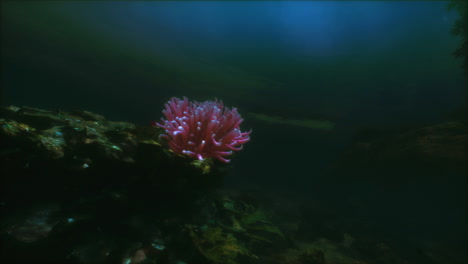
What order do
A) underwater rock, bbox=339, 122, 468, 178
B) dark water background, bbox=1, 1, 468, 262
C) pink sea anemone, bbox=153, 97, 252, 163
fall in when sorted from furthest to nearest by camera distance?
dark water background, bbox=1, 1, 468, 262 → underwater rock, bbox=339, 122, 468, 178 → pink sea anemone, bbox=153, 97, 252, 163

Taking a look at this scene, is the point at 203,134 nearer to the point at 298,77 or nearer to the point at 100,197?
the point at 100,197

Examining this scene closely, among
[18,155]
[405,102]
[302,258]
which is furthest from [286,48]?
[18,155]

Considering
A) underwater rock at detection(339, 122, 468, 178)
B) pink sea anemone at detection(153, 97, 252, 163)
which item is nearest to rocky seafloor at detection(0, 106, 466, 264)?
pink sea anemone at detection(153, 97, 252, 163)

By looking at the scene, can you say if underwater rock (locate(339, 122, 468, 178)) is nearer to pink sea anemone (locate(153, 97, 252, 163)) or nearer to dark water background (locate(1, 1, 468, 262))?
dark water background (locate(1, 1, 468, 262))

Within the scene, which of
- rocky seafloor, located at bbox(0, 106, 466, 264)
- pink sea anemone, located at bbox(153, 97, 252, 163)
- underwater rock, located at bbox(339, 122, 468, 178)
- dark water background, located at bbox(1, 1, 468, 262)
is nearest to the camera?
rocky seafloor, located at bbox(0, 106, 466, 264)

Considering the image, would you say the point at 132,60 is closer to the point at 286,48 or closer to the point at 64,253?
the point at 286,48
